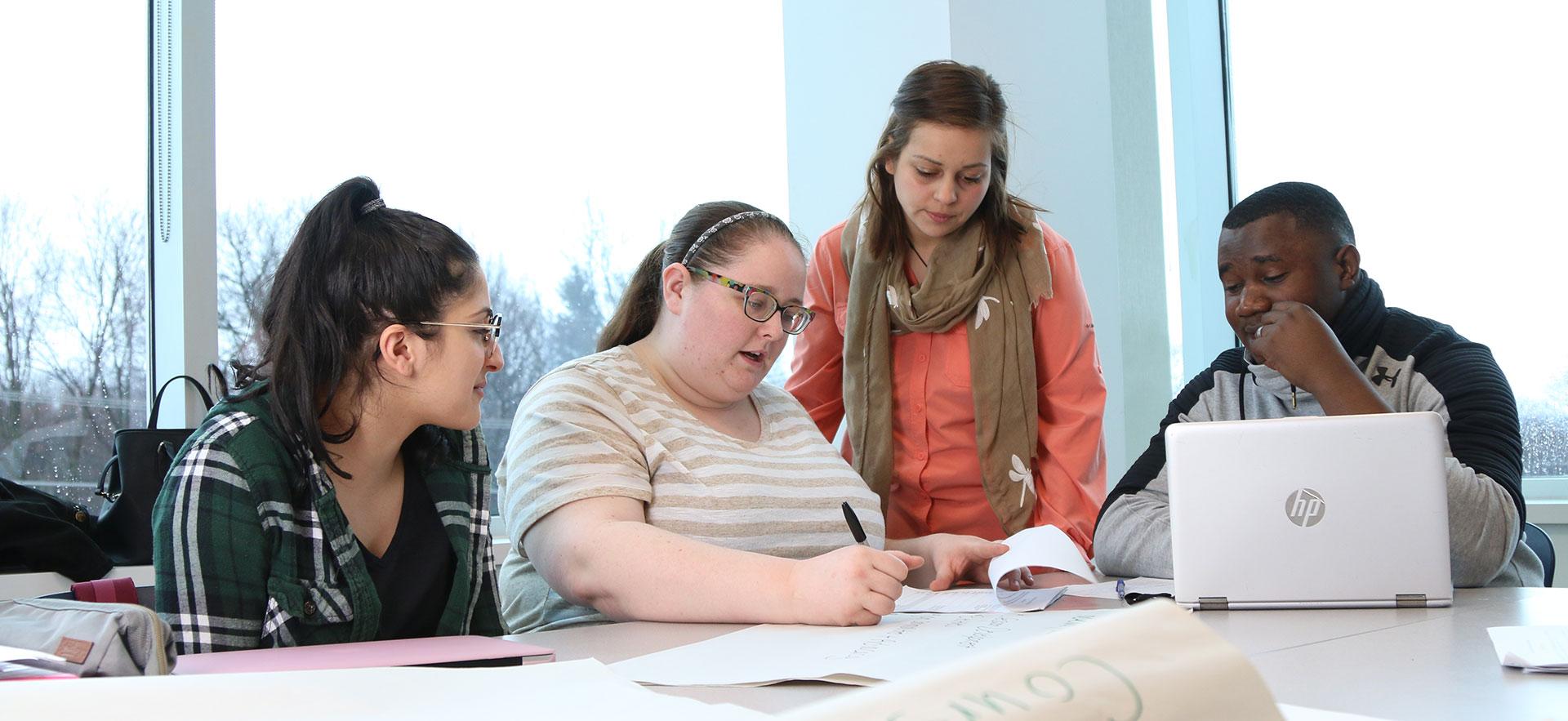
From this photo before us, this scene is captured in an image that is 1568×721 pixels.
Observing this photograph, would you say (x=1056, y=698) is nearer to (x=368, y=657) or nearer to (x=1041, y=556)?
(x=368, y=657)

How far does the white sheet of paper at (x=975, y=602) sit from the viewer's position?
138 cm

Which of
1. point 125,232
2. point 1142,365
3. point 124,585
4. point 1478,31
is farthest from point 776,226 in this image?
point 1478,31

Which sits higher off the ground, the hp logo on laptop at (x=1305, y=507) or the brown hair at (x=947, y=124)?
the brown hair at (x=947, y=124)

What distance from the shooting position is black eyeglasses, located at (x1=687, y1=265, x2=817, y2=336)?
5.73 ft

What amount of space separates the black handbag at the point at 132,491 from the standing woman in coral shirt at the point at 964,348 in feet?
3.99

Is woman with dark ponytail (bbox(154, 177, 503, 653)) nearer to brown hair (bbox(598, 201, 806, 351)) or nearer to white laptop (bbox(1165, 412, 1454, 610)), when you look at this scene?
brown hair (bbox(598, 201, 806, 351))

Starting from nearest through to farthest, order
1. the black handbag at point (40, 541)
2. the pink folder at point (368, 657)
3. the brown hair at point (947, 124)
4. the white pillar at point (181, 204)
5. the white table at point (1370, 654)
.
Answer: the white table at point (1370, 654) < the pink folder at point (368, 657) < the black handbag at point (40, 541) < the brown hair at point (947, 124) < the white pillar at point (181, 204)

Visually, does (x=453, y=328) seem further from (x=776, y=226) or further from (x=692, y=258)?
(x=776, y=226)

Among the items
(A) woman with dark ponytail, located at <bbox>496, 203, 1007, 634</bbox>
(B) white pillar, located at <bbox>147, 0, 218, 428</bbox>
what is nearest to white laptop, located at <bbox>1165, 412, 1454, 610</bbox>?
(A) woman with dark ponytail, located at <bbox>496, 203, 1007, 634</bbox>

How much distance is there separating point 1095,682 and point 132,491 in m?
2.22

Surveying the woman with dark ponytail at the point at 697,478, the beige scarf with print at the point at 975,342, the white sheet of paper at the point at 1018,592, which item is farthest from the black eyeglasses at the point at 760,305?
the beige scarf with print at the point at 975,342

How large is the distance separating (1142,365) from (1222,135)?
0.77 metres

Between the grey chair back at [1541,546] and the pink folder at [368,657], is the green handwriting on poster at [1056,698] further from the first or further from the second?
the grey chair back at [1541,546]

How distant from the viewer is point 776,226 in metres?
1.83
